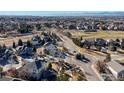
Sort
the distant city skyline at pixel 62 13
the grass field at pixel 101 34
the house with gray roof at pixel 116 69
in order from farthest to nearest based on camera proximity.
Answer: the distant city skyline at pixel 62 13
the grass field at pixel 101 34
the house with gray roof at pixel 116 69

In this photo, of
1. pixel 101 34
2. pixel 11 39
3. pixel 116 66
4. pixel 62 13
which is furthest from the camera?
pixel 62 13

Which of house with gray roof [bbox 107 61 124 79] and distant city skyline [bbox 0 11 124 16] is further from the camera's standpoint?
distant city skyline [bbox 0 11 124 16]

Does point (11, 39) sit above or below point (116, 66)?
above

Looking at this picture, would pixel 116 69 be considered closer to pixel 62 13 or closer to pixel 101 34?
pixel 101 34

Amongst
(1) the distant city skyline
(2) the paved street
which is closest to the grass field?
(2) the paved street

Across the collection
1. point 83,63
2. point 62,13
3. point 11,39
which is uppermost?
point 62,13

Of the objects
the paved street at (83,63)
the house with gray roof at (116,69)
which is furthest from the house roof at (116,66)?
the paved street at (83,63)

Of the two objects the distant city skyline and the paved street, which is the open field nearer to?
the distant city skyline

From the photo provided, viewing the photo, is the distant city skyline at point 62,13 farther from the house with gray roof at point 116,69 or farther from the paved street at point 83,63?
the house with gray roof at point 116,69

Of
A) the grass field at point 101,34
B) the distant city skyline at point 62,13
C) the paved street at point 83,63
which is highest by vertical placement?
the distant city skyline at point 62,13

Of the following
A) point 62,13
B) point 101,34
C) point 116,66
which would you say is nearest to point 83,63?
point 116,66

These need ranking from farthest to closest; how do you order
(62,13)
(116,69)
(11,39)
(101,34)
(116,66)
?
(62,13) < (101,34) < (11,39) < (116,66) < (116,69)

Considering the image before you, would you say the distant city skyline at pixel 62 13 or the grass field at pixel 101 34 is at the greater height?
the distant city skyline at pixel 62 13
